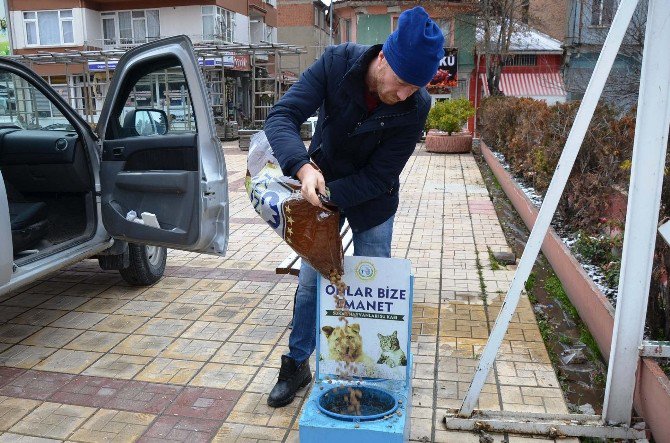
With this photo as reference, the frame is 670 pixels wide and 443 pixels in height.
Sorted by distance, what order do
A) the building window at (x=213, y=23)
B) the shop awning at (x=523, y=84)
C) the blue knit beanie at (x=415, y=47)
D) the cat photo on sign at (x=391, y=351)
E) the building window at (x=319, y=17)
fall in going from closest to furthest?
the blue knit beanie at (x=415, y=47) → the cat photo on sign at (x=391, y=351) → the shop awning at (x=523, y=84) → the building window at (x=213, y=23) → the building window at (x=319, y=17)

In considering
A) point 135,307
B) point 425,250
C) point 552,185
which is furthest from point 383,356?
point 425,250

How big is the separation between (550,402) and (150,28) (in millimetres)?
31448

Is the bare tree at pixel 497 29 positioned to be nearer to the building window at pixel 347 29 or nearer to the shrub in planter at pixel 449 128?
the shrub in planter at pixel 449 128

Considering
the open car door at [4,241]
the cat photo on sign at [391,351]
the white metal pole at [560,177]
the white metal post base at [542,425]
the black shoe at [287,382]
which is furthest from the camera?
the open car door at [4,241]

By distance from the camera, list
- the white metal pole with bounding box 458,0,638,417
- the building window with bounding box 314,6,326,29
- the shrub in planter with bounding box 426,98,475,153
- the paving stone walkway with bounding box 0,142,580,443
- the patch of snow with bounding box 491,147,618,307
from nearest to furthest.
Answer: the white metal pole with bounding box 458,0,638,417
the paving stone walkway with bounding box 0,142,580,443
the patch of snow with bounding box 491,147,618,307
the shrub in planter with bounding box 426,98,475,153
the building window with bounding box 314,6,326,29

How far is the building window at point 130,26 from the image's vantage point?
3058 cm

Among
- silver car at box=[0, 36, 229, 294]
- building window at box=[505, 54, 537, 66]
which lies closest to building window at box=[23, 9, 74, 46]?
building window at box=[505, 54, 537, 66]

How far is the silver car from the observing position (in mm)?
4023

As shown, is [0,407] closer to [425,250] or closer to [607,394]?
[607,394]

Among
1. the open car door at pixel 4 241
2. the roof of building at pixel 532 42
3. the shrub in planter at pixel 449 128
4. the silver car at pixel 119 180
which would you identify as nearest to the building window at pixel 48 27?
the roof of building at pixel 532 42

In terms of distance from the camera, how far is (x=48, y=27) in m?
31.1

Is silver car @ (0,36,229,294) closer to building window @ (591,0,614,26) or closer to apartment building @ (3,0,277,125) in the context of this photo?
building window @ (591,0,614,26)

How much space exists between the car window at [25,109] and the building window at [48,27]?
77.7 ft

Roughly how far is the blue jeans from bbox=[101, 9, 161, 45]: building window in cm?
3011
